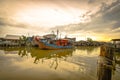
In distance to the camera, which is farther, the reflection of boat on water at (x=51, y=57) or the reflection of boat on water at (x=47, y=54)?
the reflection of boat on water at (x=47, y=54)

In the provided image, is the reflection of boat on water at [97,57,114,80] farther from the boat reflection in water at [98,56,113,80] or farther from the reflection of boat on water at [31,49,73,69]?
the reflection of boat on water at [31,49,73,69]

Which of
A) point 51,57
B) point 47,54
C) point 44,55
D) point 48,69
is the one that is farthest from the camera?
point 47,54

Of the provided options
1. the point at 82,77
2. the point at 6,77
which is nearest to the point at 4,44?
the point at 6,77

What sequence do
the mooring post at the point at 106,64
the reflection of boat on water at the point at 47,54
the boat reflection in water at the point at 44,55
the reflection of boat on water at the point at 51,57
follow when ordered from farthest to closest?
the reflection of boat on water at the point at 47,54
the boat reflection in water at the point at 44,55
the reflection of boat on water at the point at 51,57
the mooring post at the point at 106,64

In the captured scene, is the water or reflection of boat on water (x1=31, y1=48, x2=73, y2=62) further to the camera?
reflection of boat on water (x1=31, y1=48, x2=73, y2=62)

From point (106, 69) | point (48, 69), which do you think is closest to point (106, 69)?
point (106, 69)

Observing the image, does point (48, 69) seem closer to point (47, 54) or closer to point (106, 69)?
point (106, 69)

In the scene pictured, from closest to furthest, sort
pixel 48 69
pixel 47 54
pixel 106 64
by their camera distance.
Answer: pixel 106 64
pixel 48 69
pixel 47 54

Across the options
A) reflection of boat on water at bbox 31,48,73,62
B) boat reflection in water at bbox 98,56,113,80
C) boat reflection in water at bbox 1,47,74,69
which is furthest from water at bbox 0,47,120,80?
boat reflection in water at bbox 98,56,113,80

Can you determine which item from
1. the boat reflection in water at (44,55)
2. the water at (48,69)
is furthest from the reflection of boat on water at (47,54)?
the water at (48,69)

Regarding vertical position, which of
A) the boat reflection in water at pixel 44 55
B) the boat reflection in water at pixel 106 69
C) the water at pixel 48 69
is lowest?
the water at pixel 48 69

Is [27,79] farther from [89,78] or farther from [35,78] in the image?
[89,78]

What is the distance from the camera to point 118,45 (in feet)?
92.4

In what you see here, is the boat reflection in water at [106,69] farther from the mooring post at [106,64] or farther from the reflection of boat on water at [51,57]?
the reflection of boat on water at [51,57]
